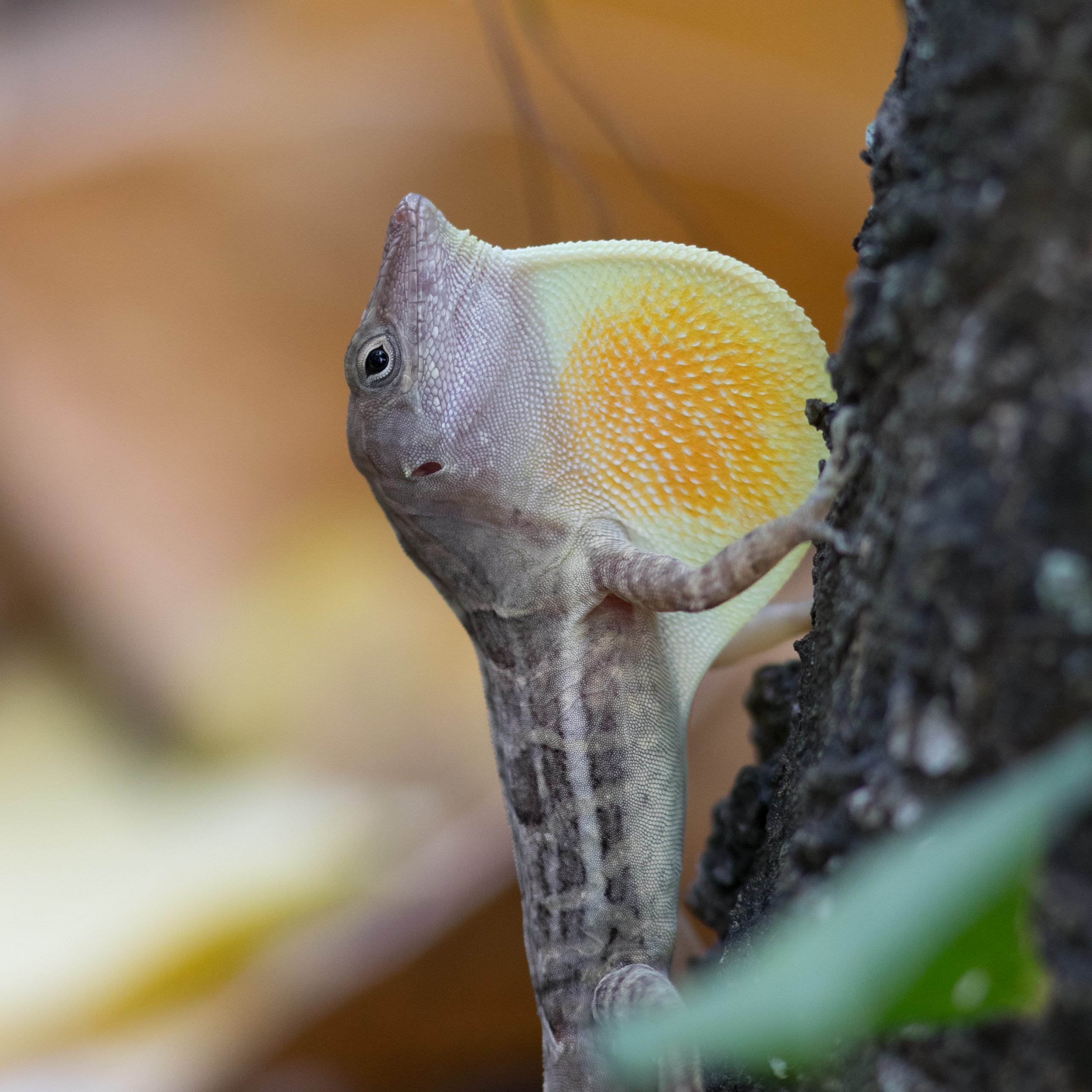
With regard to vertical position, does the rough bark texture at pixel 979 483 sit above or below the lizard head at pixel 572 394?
below

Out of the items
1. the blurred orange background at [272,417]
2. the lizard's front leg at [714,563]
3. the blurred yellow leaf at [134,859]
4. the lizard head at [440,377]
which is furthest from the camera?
the blurred orange background at [272,417]

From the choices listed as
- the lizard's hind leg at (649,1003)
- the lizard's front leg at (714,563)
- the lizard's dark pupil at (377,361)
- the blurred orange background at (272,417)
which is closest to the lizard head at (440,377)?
the lizard's dark pupil at (377,361)

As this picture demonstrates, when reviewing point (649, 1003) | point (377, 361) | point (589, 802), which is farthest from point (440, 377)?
point (649, 1003)

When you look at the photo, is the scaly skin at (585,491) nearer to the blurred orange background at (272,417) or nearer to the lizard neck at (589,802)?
the lizard neck at (589,802)

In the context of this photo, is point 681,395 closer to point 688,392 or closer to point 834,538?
point 688,392

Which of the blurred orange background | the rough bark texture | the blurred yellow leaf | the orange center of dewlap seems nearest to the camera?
the rough bark texture

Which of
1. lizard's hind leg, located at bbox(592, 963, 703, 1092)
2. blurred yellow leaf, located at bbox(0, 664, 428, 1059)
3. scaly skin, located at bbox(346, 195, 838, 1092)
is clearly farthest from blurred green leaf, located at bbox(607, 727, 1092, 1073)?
blurred yellow leaf, located at bbox(0, 664, 428, 1059)

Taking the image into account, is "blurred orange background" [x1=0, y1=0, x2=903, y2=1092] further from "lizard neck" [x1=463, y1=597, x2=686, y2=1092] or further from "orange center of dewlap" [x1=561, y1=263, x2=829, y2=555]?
"orange center of dewlap" [x1=561, y1=263, x2=829, y2=555]
